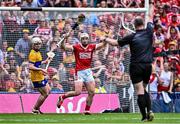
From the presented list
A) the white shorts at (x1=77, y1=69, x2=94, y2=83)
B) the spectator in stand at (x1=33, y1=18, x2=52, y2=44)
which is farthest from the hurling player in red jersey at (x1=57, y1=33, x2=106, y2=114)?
the spectator in stand at (x1=33, y1=18, x2=52, y2=44)

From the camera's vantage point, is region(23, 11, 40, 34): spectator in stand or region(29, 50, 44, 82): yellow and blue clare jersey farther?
region(23, 11, 40, 34): spectator in stand

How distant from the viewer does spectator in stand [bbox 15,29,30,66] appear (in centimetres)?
2192

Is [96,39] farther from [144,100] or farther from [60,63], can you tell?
[144,100]

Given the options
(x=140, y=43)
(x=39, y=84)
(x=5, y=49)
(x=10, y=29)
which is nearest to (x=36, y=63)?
(x=39, y=84)

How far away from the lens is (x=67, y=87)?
2217 centimetres

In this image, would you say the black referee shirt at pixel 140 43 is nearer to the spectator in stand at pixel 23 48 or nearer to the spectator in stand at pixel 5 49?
the spectator in stand at pixel 23 48

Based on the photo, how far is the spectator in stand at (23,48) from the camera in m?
21.9

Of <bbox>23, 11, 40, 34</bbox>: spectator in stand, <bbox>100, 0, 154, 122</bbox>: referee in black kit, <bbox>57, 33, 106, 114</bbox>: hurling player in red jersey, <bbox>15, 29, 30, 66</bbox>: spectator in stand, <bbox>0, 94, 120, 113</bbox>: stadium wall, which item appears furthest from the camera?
<bbox>23, 11, 40, 34</bbox>: spectator in stand

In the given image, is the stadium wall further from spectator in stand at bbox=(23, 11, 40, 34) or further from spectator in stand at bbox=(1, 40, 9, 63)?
spectator in stand at bbox=(23, 11, 40, 34)

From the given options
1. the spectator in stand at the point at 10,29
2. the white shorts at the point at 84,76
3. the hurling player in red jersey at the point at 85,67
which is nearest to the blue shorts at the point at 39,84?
the hurling player in red jersey at the point at 85,67

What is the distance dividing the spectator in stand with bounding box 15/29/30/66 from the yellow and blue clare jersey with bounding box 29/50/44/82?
1.73m

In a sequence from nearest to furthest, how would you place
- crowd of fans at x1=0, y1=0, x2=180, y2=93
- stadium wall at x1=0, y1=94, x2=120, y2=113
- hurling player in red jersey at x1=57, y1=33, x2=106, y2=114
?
hurling player in red jersey at x1=57, y1=33, x2=106, y2=114 < stadium wall at x1=0, y1=94, x2=120, y2=113 < crowd of fans at x1=0, y1=0, x2=180, y2=93

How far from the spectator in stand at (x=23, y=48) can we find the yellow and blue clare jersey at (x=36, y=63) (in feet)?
5.68

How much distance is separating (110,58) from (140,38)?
6060 mm
